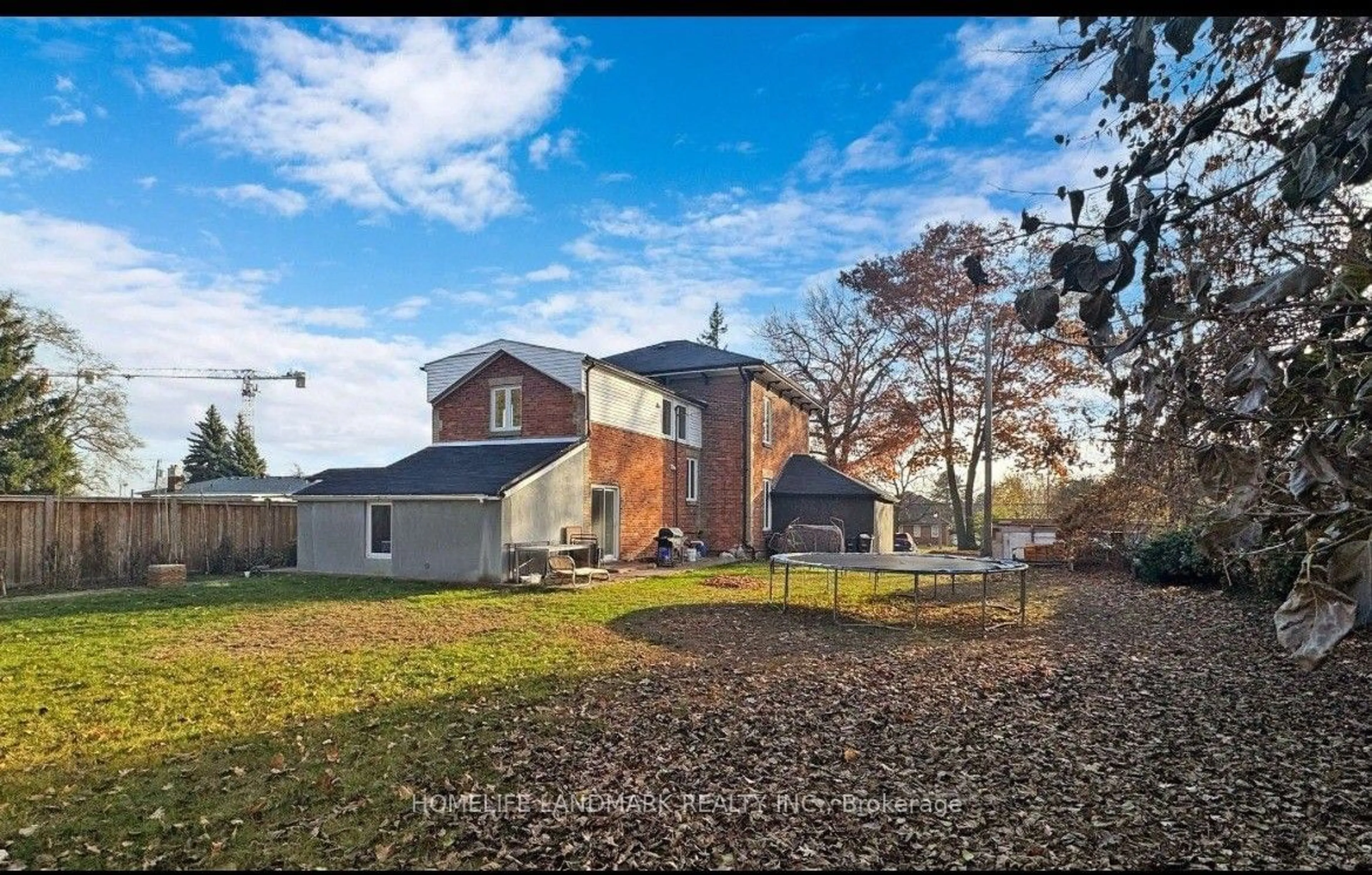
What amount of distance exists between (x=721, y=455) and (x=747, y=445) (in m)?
0.96

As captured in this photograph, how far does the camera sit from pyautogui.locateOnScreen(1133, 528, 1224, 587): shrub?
1415 centimetres

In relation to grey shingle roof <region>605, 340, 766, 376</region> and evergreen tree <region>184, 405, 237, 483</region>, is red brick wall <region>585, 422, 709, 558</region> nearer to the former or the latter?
grey shingle roof <region>605, 340, 766, 376</region>

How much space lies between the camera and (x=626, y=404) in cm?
1900

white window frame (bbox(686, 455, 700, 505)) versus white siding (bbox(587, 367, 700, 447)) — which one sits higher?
white siding (bbox(587, 367, 700, 447))

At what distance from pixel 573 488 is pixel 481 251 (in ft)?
21.2

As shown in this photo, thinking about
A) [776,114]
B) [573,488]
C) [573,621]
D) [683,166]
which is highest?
[683,166]

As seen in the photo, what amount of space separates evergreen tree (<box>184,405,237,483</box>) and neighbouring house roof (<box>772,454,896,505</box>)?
39.3 meters

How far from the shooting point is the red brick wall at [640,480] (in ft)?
59.6

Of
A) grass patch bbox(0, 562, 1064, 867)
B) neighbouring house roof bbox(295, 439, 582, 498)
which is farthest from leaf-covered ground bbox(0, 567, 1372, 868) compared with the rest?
neighbouring house roof bbox(295, 439, 582, 498)

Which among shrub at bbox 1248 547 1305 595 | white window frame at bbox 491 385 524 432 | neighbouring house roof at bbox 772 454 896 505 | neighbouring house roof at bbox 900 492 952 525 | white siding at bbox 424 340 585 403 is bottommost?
neighbouring house roof at bbox 900 492 952 525

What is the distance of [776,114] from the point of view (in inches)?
256

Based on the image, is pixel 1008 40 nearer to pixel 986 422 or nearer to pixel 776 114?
pixel 776 114

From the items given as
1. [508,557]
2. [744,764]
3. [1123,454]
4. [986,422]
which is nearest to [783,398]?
[986,422]

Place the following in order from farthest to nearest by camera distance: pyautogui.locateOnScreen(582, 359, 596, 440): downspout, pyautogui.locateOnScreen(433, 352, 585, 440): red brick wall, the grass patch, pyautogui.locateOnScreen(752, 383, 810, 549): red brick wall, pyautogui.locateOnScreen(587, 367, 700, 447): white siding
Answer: pyautogui.locateOnScreen(752, 383, 810, 549): red brick wall
pyautogui.locateOnScreen(587, 367, 700, 447): white siding
pyautogui.locateOnScreen(433, 352, 585, 440): red brick wall
pyautogui.locateOnScreen(582, 359, 596, 440): downspout
the grass patch
